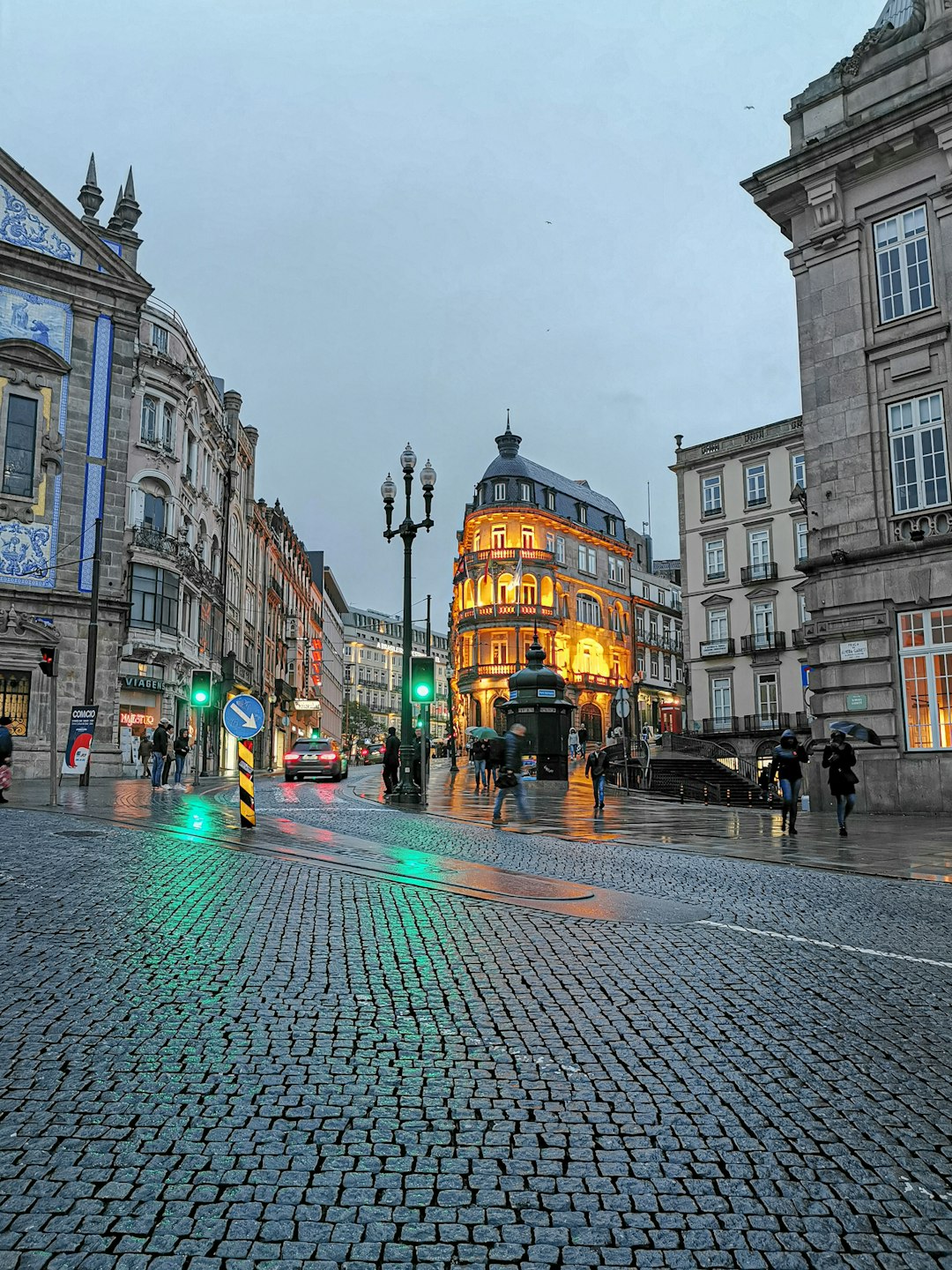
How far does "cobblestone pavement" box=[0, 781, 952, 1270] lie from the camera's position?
2867 millimetres

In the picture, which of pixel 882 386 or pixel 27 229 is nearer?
pixel 882 386

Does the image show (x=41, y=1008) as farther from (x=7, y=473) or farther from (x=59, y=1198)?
(x=7, y=473)

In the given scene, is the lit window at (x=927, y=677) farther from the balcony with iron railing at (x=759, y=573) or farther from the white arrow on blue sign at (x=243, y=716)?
the balcony with iron railing at (x=759, y=573)

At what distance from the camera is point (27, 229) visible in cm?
3406

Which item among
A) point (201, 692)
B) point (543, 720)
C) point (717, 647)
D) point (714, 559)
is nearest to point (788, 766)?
point (543, 720)

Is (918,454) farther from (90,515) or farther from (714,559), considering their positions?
(714,559)

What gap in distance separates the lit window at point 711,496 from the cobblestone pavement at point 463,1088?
43878 mm

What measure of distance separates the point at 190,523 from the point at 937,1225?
43.7 meters

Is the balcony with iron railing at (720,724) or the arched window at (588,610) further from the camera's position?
the arched window at (588,610)

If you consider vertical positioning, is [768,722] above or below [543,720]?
above

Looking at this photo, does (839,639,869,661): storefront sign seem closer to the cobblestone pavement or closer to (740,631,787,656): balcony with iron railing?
the cobblestone pavement

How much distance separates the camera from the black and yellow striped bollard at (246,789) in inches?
569

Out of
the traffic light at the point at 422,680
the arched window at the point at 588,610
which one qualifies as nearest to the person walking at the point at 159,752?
the traffic light at the point at 422,680

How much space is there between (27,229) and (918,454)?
2970cm
